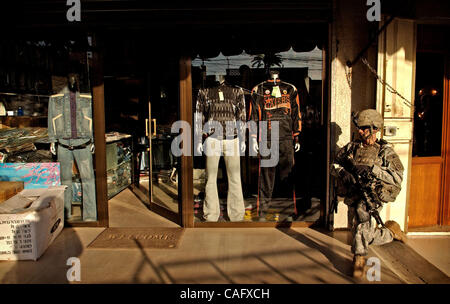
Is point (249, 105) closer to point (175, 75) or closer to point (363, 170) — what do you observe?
point (175, 75)

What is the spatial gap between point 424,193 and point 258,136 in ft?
8.46

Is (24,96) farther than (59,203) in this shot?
Yes

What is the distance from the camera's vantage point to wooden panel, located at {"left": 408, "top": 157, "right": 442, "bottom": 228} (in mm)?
4809

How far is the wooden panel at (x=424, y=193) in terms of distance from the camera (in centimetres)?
481

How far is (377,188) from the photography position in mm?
3559

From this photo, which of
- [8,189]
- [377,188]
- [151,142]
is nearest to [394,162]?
[377,188]

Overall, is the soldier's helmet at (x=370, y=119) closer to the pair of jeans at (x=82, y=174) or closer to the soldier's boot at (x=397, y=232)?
the soldier's boot at (x=397, y=232)

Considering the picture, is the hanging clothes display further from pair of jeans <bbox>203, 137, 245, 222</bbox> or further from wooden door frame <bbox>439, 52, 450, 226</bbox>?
wooden door frame <bbox>439, 52, 450, 226</bbox>

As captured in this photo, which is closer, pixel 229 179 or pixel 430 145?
pixel 430 145

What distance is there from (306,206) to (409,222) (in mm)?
1499

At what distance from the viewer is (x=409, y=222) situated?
4.84m
